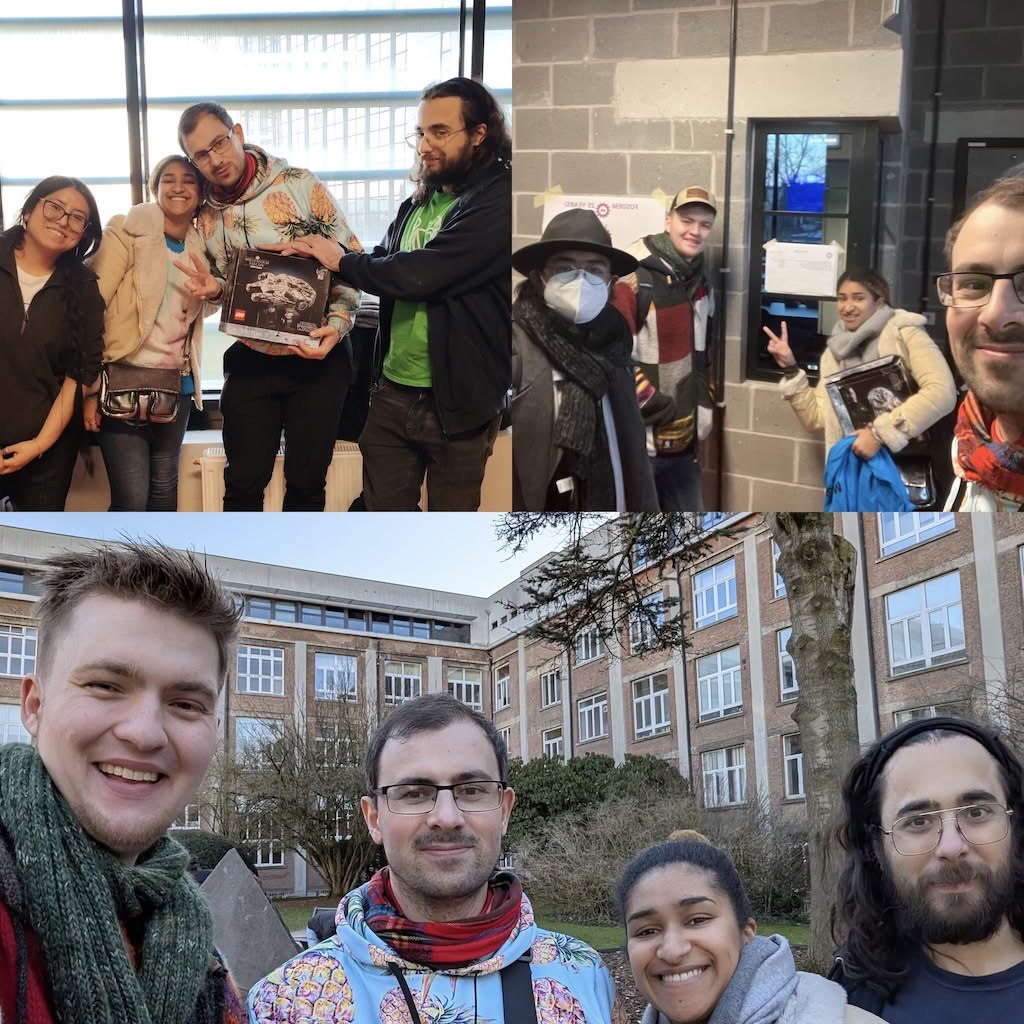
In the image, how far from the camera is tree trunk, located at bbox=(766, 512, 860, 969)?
562 centimetres

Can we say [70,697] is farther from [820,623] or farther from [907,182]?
[907,182]

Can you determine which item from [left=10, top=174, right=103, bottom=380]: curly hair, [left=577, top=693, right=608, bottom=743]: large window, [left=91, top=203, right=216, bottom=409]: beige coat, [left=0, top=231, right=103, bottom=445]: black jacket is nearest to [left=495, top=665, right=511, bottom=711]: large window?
[left=577, top=693, right=608, bottom=743]: large window

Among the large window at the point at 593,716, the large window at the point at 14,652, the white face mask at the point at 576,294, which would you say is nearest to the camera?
the large window at the point at 14,652

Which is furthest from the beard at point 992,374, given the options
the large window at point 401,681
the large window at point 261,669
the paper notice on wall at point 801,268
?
the large window at point 261,669

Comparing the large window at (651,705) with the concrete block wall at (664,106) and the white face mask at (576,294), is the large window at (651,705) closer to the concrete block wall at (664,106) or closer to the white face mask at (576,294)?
the concrete block wall at (664,106)

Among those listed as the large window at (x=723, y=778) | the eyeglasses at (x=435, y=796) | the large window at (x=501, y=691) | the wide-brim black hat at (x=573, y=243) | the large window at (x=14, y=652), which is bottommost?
the eyeglasses at (x=435, y=796)

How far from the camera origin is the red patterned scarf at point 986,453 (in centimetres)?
580

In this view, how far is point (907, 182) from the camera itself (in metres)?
6.03

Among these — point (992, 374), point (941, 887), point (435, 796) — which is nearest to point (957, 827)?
point (941, 887)

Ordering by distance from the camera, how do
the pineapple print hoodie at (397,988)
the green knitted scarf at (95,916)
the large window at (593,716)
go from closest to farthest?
the green knitted scarf at (95,916) < the pineapple print hoodie at (397,988) < the large window at (593,716)

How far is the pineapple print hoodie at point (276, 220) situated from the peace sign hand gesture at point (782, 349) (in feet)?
6.76

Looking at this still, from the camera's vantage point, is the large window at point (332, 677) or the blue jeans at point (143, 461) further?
the blue jeans at point (143, 461)

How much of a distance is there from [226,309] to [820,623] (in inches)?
127

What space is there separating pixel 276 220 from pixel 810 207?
103 inches
